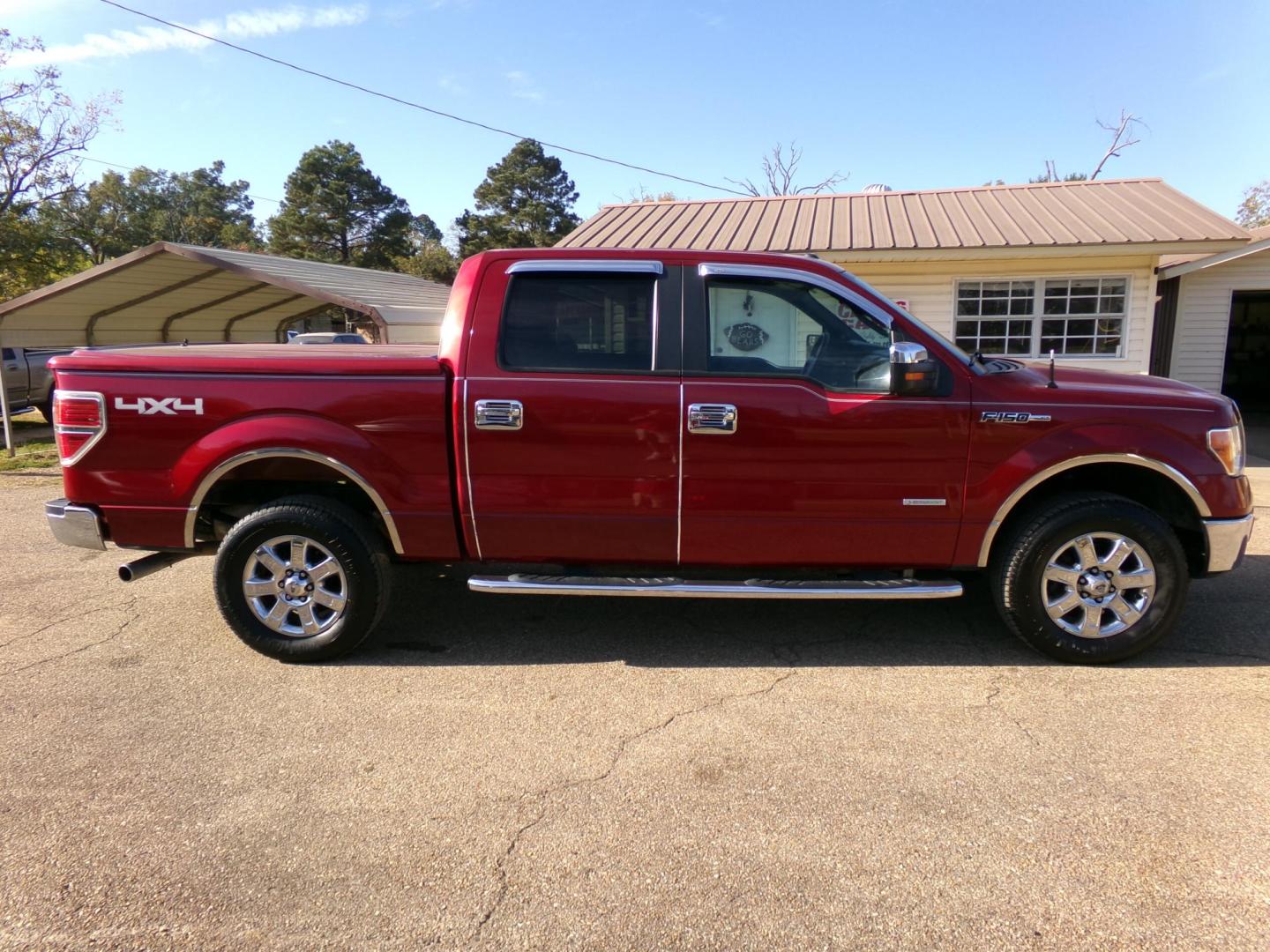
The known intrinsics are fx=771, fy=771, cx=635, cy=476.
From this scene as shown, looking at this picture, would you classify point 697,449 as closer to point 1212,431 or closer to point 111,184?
point 1212,431

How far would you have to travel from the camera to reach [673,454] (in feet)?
12.5

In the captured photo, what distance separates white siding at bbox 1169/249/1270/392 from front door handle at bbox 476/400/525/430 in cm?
1432

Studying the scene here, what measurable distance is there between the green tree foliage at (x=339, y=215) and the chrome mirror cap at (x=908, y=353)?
55706 millimetres

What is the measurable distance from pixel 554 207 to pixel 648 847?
5431 cm

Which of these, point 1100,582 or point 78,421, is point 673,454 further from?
point 78,421

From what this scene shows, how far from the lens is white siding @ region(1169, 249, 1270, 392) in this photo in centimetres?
1345

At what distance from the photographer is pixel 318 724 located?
3.42 m

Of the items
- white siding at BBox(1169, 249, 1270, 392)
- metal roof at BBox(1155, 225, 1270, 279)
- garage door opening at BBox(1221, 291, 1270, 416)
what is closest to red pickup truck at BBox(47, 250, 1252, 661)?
metal roof at BBox(1155, 225, 1270, 279)

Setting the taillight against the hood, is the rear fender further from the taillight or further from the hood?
the hood

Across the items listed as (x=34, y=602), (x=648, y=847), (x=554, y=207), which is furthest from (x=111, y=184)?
(x=648, y=847)

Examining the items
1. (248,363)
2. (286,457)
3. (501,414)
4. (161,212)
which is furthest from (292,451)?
(161,212)

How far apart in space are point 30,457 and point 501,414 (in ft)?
36.3

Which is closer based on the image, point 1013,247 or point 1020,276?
point 1013,247

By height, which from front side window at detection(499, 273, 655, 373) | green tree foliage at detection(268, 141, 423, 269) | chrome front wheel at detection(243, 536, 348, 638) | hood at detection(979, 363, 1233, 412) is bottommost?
chrome front wheel at detection(243, 536, 348, 638)
